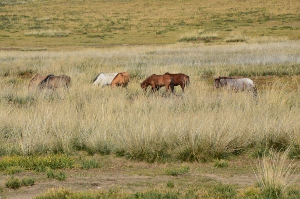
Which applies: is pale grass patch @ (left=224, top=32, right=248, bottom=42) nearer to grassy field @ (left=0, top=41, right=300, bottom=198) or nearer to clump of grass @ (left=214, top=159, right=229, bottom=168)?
grassy field @ (left=0, top=41, right=300, bottom=198)

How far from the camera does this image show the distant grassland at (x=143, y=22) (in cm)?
5394

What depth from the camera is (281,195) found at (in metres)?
6.60

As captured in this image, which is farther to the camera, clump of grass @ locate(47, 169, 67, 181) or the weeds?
clump of grass @ locate(47, 169, 67, 181)

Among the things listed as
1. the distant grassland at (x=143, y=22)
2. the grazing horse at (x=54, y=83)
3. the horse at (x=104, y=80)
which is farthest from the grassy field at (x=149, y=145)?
the distant grassland at (x=143, y=22)

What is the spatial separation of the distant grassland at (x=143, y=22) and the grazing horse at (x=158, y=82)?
3241 cm

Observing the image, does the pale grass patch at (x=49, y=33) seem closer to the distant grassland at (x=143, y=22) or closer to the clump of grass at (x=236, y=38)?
the distant grassland at (x=143, y=22)

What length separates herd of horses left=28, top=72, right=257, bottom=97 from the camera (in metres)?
15.9

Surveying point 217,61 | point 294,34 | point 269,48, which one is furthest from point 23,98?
point 294,34

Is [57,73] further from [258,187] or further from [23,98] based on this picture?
[258,187]

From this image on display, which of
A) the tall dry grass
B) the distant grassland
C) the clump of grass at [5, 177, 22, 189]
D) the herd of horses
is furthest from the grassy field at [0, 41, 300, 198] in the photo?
the distant grassland

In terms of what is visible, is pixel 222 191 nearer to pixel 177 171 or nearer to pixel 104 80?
pixel 177 171

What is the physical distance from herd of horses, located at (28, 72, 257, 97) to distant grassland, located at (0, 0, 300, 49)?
31.5m

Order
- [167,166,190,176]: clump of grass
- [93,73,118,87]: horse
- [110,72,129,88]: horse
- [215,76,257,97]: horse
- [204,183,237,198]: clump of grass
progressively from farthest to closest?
[93,73,118,87]: horse → [110,72,129,88]: horse → [215,76,257,97]: horse → [167,166,190,176]: clump of grass → [204,183,237,198]: clump of grass

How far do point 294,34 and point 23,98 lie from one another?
1609 inches
